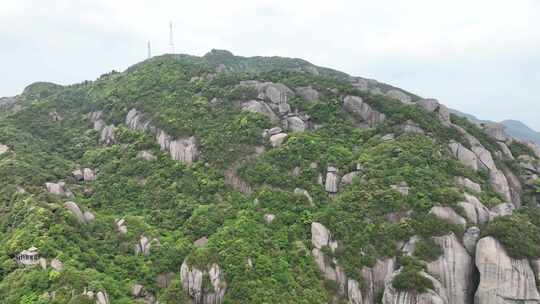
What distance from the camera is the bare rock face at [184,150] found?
48.3 metres

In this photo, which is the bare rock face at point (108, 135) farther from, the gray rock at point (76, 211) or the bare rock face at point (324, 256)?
the bare rock face at point (324, 256)

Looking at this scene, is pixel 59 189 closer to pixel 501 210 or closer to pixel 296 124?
pixel 296 124

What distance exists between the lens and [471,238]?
3469 cm

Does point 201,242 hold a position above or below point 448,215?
below

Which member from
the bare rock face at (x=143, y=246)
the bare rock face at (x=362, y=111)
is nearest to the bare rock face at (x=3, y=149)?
the bare rock face at (x=143, y=246)

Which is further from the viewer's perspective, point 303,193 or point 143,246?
point 303,193

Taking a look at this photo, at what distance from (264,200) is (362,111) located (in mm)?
21524

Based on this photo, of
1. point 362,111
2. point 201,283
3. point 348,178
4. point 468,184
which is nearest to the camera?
point 201,283

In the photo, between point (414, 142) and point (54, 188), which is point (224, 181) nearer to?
point (54, 188)

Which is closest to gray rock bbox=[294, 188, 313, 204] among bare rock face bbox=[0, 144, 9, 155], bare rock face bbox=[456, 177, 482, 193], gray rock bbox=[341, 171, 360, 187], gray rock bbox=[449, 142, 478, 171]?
gray rock bbox=[341, 171, 360, 187]

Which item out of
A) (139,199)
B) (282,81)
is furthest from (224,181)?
(282,81)

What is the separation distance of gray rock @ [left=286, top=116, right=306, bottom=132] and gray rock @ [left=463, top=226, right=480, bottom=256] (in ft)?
79.5

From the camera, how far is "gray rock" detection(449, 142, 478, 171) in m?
A: 45.0

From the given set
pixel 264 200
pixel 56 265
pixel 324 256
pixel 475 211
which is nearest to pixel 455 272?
pixel 475 211
